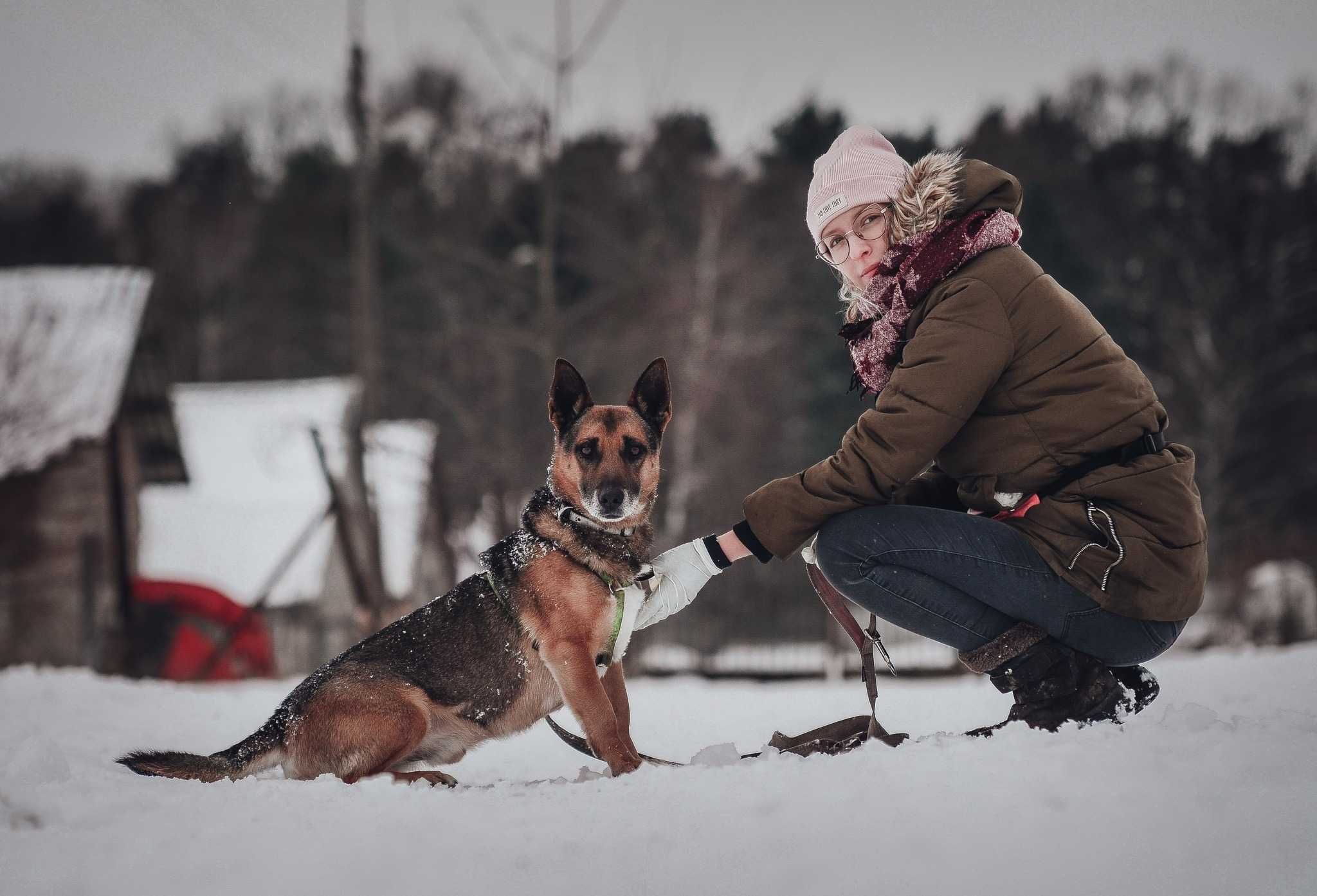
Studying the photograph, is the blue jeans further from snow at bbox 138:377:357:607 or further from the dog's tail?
snow at bbox 138:377:357:607

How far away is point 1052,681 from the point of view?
3.05m

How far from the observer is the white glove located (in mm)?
3727

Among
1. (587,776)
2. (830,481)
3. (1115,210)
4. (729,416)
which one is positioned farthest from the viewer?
(729,416)

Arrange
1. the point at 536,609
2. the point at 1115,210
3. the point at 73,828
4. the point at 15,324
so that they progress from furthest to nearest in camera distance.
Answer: the point at 1115,210 → the point at 15,324 → the point at 536,609 → the point at 73,828

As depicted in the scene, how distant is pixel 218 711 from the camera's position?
5.82 metres

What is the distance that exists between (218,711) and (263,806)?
3510mm

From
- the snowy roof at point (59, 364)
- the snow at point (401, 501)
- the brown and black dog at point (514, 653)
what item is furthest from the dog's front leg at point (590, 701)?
the snowy roof at point (59, 364)

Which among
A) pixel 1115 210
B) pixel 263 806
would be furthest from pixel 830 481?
pixel 1115 210

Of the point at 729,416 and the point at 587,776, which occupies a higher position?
the point at 587,776

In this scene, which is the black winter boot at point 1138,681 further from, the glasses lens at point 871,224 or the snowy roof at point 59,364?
the snowy roof at point 59,364

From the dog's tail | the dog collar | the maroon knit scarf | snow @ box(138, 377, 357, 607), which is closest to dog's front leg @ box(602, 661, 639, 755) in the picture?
the dog collar

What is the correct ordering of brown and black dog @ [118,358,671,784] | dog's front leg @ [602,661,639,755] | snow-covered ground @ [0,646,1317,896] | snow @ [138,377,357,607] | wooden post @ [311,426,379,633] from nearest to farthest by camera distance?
snow-covered ground @ [0,646,1317,896] → brown and black dog @ [118,358,671,784] → dog's front leg @ [602,661,639,755] → wooden post @ [311,426,379,633] → snow @ [138,377,357,607]

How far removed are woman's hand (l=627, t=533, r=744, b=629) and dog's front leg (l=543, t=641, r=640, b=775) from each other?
12.9 inches

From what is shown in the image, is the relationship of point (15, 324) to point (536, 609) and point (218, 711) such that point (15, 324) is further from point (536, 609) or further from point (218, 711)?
point (536, 609)
